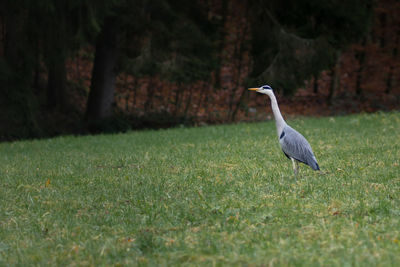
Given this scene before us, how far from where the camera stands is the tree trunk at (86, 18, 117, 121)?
19266 mm

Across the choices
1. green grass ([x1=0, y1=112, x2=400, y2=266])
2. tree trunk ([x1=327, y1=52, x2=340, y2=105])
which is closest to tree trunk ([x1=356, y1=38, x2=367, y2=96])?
tree trunk ([x1=327, y1=52, x2=340, y2=105])

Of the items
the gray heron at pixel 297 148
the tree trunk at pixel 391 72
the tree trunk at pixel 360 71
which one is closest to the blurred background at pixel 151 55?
the tree trunk at pixel 360 71

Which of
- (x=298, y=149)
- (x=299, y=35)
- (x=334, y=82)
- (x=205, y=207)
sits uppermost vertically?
(x=299, y=35)

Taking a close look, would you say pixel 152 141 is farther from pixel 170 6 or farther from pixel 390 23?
pixel 390 23

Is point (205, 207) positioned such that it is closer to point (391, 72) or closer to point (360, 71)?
point (360, 71)

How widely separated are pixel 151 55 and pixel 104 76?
2.34 m

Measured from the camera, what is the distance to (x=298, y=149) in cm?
757

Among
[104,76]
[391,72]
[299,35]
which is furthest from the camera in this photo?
[391,72]

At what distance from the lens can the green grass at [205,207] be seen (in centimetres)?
471

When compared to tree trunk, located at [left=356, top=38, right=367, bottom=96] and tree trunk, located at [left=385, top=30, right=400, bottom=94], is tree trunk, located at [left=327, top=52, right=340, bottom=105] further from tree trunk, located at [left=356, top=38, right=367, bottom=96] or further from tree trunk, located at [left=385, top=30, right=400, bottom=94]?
tree trunk, located at [left=385, top=30, right=400, bottom=94]

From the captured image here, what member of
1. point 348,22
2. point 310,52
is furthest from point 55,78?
point 348,22

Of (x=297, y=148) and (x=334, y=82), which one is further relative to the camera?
(x=334, y=82)

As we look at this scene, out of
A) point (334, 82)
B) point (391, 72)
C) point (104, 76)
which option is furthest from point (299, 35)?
point (391, 72)

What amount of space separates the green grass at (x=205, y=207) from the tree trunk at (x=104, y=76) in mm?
8137
